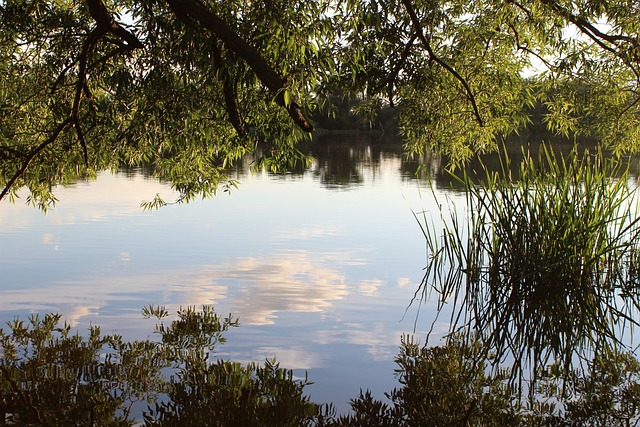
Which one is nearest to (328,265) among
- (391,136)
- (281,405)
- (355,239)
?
(355,239)

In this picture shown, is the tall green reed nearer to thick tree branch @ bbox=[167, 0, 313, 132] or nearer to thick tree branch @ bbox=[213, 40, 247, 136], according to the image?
thick tree branch @ bbox=[167, 0, 313, 132]

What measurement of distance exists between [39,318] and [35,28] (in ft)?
9.94

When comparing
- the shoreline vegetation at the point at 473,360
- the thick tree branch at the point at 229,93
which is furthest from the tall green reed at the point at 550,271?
the thick tree branch at the point at 229,93

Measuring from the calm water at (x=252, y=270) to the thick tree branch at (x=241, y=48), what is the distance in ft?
6.28

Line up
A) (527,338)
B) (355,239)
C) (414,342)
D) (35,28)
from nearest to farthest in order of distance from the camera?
(527,338) → (414,342) → (35,28) → (355,239)

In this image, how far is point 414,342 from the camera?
633 centimetres

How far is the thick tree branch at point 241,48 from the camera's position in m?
6.02

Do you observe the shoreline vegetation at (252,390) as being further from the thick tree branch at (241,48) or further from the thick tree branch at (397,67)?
the thick tree branch at (397,67)

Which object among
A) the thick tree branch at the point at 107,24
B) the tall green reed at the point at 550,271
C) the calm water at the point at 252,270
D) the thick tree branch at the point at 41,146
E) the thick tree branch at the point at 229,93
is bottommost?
the calm water at the point at 252,270

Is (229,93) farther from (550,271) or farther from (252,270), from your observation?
(252,270)

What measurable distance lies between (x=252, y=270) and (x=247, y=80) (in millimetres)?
3600

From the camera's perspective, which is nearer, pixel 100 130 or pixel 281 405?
pixel 281 405

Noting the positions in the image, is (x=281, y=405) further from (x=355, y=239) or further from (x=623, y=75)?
(x=355, y=239)

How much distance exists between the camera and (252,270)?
9750 mm
